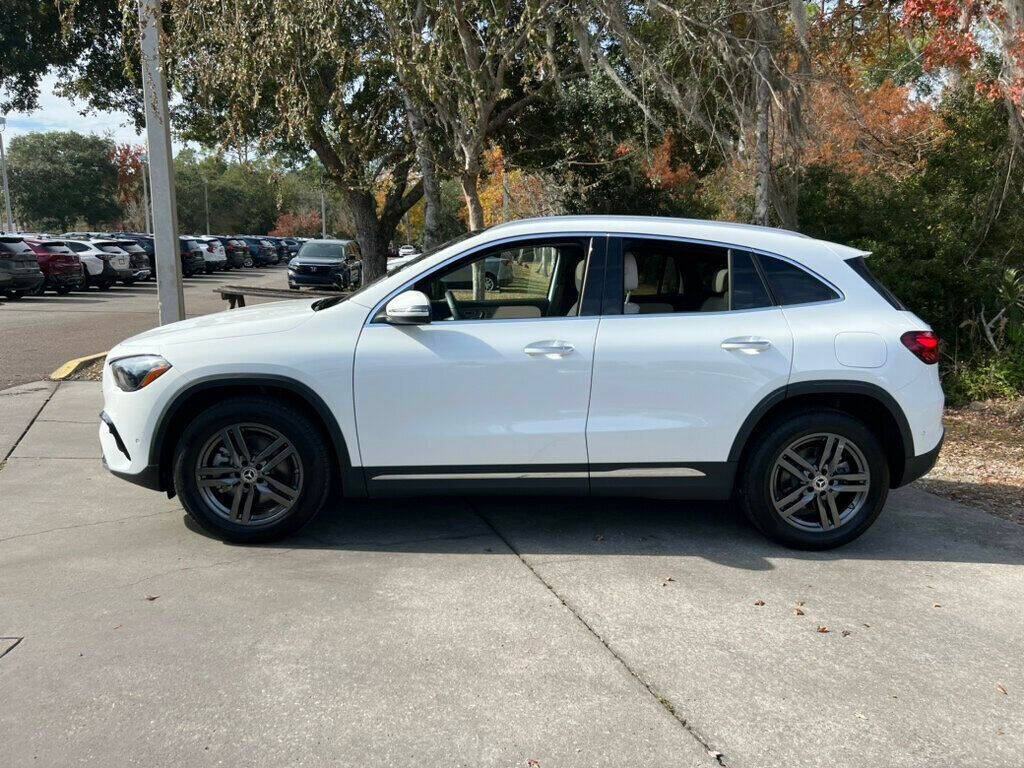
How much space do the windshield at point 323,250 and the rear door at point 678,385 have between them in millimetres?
22939

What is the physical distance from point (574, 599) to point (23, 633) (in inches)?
95.2

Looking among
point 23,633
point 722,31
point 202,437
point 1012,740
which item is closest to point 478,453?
point 202,437

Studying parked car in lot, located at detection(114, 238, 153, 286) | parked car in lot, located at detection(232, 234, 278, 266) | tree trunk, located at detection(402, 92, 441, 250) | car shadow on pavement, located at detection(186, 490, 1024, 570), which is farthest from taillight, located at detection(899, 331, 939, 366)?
parked car in lot, located at detection(232, 234, 278, 266)

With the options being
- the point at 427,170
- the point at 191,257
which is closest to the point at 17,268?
the point at 427,170

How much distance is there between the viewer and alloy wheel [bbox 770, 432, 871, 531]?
15.6 feet

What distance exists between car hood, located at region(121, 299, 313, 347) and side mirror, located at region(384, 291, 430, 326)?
50cm

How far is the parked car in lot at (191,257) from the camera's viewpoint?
34.3 meters

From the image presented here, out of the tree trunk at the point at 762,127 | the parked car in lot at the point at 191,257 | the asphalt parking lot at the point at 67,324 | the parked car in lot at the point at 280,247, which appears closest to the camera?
the tree trunk at the point at 762,127

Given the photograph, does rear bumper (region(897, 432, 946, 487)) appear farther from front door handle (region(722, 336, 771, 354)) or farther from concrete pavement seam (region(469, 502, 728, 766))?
concrete pavement seam (region(469, 502, 728, 766))

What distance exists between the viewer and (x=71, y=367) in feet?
34.3

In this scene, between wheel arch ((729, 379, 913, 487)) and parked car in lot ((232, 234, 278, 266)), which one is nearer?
wheel arch ((729, 379, 913, 487))

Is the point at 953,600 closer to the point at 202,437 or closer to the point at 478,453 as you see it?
the point at 478,453

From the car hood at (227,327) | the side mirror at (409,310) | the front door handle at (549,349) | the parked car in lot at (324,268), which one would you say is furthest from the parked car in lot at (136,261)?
the front door handle at (549,349)

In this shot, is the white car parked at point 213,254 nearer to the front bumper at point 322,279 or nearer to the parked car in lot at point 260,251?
the parked car in lot at point 260,251
